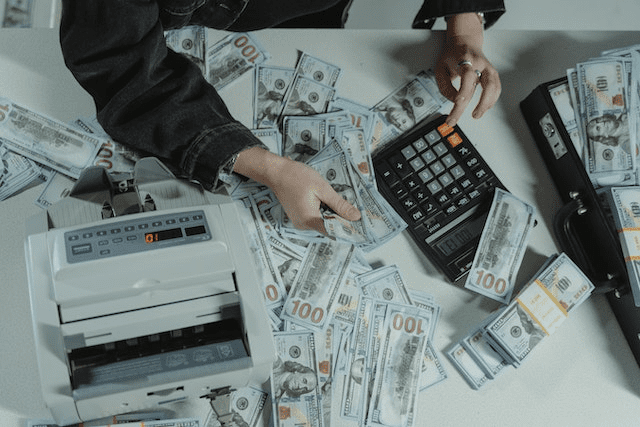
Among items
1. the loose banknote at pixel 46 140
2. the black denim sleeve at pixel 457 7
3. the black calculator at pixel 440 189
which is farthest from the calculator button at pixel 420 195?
the loose banknote at pixel 46 140

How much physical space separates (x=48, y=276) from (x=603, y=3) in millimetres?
1789

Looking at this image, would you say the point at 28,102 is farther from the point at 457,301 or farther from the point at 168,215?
the point at 457,301

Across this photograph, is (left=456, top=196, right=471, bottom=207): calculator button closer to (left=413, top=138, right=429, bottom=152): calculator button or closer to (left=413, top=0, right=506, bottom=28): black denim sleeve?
(left=413, top=138, right=429, bottom=152): calculator button

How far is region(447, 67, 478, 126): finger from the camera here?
1076mm

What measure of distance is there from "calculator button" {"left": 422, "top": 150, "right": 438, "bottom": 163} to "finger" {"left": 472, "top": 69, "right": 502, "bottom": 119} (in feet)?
0.35

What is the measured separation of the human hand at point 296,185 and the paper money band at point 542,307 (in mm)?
314

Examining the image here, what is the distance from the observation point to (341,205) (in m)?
0.99

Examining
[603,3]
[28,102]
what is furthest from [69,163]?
[603,3]

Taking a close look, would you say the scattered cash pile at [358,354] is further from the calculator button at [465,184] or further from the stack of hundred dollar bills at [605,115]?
the stack of hundred dollar bills at [605,115]

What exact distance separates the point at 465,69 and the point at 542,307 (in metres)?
0.43

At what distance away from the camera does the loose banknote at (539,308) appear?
39.4 inches

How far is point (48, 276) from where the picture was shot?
2.39 ft

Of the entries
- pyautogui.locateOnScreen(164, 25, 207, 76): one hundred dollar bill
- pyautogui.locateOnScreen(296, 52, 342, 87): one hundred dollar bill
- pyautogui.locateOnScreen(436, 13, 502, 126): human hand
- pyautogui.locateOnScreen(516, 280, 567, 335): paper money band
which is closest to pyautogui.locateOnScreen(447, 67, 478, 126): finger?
pyautogui.locateOnScreen(436, 13, 502, 126): human hand

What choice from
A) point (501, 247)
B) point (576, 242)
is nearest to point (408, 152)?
point (501, 247)
